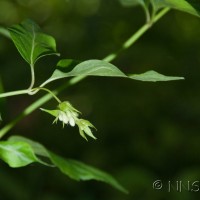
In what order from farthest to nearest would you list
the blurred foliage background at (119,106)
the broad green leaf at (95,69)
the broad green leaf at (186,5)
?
1. the blurred foliage background at (119,106)
2. the broad green leaf at (186,5)
3. the broad green leaf at (95,69)

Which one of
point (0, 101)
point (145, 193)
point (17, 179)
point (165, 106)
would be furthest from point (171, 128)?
point (0, 101)

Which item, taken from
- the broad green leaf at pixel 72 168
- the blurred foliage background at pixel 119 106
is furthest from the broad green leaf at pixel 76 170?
the blurred foliage background at pixel 119 106

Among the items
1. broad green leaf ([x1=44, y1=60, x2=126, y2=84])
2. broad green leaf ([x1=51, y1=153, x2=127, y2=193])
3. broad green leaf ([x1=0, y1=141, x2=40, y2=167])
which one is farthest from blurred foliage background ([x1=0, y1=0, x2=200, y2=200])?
broad green leaf ([x1=44, y1=60, x2=126, y2=84])

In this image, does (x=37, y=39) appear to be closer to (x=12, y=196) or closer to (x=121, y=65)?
(x=12, y=196)

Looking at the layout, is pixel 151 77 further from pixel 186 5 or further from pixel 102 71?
pixel 186 5

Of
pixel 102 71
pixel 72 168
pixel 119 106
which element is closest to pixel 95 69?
pixel 102 71

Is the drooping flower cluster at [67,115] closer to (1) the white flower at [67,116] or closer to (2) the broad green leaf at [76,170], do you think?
(1) the white flower at [67,116]
